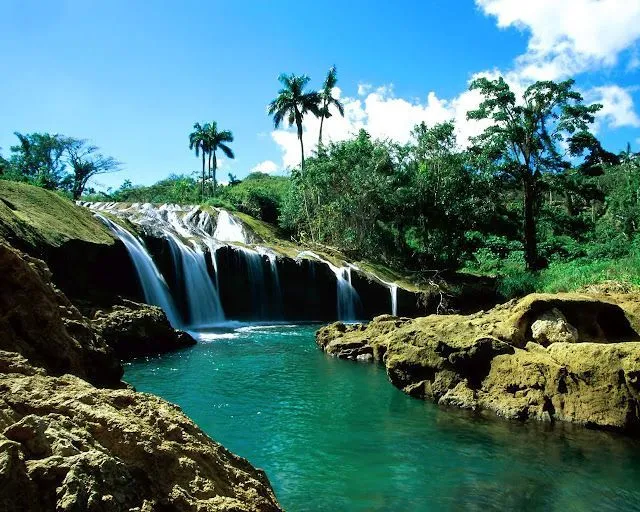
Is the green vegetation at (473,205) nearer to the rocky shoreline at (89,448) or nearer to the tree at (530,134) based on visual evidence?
the tree at (530,134)

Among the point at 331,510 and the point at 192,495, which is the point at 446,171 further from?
the point at 192,495

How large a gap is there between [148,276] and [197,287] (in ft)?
12.0

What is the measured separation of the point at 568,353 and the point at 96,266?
49.7 ft

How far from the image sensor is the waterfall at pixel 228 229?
3716cm

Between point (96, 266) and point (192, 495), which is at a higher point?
point (96, 266)

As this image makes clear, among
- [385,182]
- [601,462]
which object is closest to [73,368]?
[601,462]

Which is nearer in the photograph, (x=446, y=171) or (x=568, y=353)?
(x=568, y=353)

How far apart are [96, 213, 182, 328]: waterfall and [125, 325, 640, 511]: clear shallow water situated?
770 cm

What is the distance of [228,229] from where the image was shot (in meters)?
38.2

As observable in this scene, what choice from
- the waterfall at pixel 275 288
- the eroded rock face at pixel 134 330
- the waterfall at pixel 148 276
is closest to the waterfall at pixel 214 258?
the waterfall at pixel 275 288

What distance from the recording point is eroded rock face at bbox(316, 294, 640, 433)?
864cm

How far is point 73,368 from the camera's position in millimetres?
4926

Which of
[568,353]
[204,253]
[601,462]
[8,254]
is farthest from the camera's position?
[204,253]

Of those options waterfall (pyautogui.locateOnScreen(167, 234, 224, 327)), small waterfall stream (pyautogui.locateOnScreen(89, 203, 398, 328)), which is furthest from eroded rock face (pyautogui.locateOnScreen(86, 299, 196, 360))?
waterfall (pyautogui.locateOnScreen(167, 234, 224, 327))
